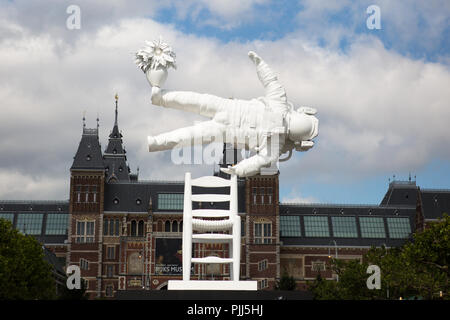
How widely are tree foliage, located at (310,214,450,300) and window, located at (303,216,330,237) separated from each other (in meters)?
Answer: 16.7

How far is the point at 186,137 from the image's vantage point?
33.9 feet

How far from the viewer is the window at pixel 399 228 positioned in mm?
65188

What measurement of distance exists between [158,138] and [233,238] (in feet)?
6.09

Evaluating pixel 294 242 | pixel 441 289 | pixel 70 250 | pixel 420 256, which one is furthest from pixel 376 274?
pixel 70 250

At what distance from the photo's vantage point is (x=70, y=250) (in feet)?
196

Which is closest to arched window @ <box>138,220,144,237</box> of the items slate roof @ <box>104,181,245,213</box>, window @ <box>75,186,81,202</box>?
slate roof @ <box>104,181,245,213</box>

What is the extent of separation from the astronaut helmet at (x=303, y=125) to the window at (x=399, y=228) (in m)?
56.6

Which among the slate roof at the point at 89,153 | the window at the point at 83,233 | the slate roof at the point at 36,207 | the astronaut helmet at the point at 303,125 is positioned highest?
the slate roof at the point at 89,153

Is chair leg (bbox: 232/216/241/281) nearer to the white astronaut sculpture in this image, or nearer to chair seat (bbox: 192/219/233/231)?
chair seat (bbox: 192/219/233/231)

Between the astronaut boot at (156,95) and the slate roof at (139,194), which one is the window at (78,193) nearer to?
the slate roof at (139,194)

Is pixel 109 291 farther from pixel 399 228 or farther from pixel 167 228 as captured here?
pixel 399 228

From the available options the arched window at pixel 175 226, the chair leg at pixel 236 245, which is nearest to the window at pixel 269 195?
the arched window at pixel 175 226

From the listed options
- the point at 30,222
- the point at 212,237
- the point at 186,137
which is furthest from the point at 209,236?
the point at 30,222
